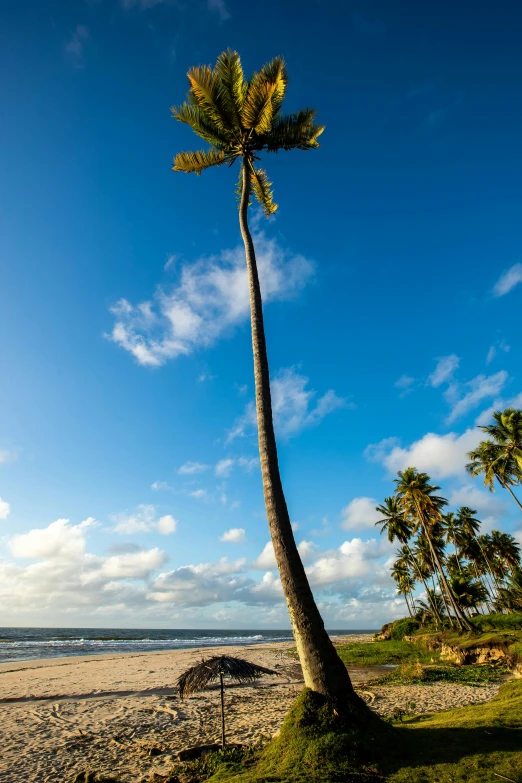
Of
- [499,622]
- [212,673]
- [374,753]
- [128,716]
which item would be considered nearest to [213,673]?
[212,673]

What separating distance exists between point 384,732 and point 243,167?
1341 centimetres

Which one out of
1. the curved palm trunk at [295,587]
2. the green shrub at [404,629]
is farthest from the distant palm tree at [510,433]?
the curved palm trunk at [295,587]

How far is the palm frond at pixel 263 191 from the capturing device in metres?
12.8

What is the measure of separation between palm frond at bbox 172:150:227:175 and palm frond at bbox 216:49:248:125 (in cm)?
136

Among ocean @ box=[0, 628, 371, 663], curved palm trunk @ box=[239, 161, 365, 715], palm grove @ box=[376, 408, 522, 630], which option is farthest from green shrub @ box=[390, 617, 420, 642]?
curved palm trunk @ box=[239, 161, 365, 715]

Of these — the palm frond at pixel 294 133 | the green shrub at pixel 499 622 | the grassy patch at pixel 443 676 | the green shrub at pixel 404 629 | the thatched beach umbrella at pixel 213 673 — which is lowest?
the thatched beach umbrella at pixel 213 673

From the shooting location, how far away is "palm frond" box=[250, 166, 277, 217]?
12812 millimetres

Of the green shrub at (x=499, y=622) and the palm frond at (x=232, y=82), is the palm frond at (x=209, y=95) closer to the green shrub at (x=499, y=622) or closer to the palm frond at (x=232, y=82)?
the palm frond at (x=232, y=82)

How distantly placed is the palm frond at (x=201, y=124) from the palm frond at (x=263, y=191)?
1.35 metres

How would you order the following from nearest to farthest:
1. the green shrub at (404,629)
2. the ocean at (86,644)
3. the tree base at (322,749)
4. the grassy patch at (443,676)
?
the tree base at (322,749) < the grassy patch at (443,676) < the green shrub at (404,629) < the ocean at (86,644)

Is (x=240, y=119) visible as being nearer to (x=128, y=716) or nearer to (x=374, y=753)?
(x=374, y=753)

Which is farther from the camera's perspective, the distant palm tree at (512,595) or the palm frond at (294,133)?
the distant palm tree at (512,595)

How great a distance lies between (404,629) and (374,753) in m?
46.8

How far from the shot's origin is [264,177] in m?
13.0
